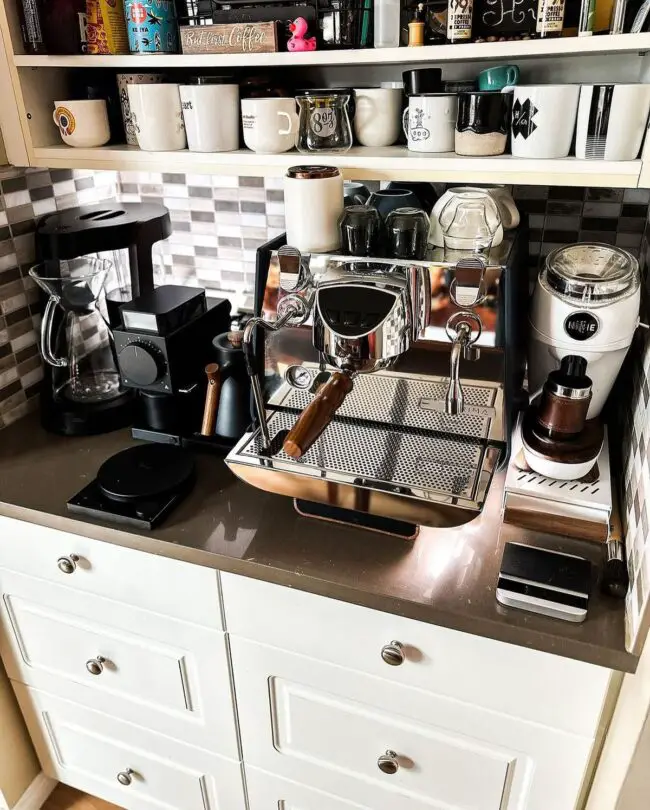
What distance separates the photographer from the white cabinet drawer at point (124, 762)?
3.82ft

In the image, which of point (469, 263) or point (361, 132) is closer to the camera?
point (469, 263)

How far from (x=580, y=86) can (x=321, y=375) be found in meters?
0.52

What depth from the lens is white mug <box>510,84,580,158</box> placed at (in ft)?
2.70

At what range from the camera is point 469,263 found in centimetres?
86

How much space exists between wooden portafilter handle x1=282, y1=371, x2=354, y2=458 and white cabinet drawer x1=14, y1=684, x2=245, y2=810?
0.67 m

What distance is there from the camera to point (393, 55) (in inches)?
34.3

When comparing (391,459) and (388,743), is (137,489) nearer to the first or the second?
(391,459)

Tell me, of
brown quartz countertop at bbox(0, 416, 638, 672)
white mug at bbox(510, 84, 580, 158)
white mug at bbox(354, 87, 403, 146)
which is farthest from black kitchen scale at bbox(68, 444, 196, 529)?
white mug at bbox(510, 84, 580, 158)

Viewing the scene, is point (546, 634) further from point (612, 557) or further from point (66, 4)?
→ point (66, 4)

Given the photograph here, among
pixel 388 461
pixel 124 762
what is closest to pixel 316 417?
pixel 388 461

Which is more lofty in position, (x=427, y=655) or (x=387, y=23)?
(x=387, y=23)

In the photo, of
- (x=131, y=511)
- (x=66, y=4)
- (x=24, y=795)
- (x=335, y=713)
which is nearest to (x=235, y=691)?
(x=335, y=713)

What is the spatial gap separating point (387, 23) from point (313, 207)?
263 millimetres

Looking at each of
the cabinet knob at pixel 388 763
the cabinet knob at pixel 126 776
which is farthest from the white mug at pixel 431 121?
the cabinet knob at pixel 126 776
